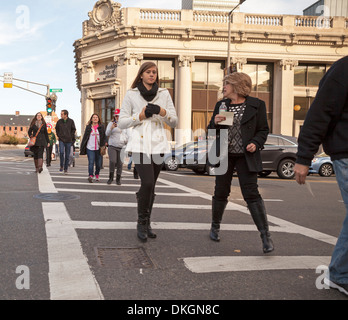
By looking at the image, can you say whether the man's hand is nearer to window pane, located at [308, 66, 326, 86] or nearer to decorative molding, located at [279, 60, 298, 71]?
decorative molding, located at [279, 60, 298, 71]

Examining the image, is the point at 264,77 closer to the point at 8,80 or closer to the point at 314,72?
the point at 314,72

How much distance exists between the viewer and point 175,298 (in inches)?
111

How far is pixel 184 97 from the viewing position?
28875 millimetres

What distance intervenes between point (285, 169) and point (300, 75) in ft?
57.8

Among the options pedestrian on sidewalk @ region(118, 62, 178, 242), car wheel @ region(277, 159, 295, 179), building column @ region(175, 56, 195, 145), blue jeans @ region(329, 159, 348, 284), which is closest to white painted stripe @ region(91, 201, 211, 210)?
pedestrian on sidewalk @ region(118, 62, 178, 242)

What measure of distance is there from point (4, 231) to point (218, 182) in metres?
2.59

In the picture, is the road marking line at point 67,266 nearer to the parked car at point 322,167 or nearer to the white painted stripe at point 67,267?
the white painted stripe at point 67,267

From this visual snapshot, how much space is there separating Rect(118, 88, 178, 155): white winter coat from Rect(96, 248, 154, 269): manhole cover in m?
1.13

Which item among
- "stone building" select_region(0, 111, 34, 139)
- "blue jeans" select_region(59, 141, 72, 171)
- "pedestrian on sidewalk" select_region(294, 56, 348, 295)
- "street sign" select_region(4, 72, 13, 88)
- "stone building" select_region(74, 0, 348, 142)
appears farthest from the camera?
"stone building" select_region(0, 111, 34, 139)

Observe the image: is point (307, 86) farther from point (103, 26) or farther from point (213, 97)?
point (103, 26)

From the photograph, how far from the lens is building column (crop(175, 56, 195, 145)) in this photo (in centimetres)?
2877

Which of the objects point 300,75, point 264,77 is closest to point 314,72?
point 300,75

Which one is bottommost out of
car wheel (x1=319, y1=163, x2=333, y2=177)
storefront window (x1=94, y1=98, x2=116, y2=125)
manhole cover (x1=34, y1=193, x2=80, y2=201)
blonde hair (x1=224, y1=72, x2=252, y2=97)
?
car wheel (x1=319, y1=163, x2=333, y2=177)
